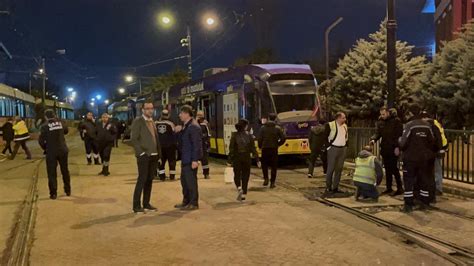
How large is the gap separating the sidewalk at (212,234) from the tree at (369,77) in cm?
1099

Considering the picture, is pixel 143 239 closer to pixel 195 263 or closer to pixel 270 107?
pixel 195 263

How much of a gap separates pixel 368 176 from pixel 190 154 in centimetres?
333

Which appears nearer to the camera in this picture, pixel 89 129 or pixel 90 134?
pixel 89 129

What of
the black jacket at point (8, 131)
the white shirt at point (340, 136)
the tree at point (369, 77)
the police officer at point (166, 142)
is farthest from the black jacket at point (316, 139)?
the black jacket at point (8, 131)

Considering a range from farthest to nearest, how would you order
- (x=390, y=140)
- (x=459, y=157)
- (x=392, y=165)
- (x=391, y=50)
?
(x=391, y=50)
(x=459, y=157)
(x=392, y=165)
(x=390, y=140)

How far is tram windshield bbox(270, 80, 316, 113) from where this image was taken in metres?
17.8

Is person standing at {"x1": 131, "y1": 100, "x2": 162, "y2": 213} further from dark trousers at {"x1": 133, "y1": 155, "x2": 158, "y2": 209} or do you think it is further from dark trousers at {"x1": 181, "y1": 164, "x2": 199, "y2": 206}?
dark trousers at {"x1": 181, "y1": 164, "x2": 199, "y2": 206}

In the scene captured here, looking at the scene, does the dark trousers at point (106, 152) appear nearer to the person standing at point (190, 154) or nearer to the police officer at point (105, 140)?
the police officer at point (105, 140)

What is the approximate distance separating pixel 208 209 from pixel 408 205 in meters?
3.40

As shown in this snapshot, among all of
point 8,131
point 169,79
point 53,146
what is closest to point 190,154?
point 53,146

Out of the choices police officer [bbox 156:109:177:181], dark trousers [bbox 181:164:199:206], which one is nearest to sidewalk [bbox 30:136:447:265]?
dark trousers [bbox 181:164:199:206]

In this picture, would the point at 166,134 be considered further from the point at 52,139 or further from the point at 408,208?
the point at 408,208

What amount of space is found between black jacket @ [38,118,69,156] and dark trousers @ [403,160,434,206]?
6.65 m

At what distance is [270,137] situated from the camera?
40.9 ft
